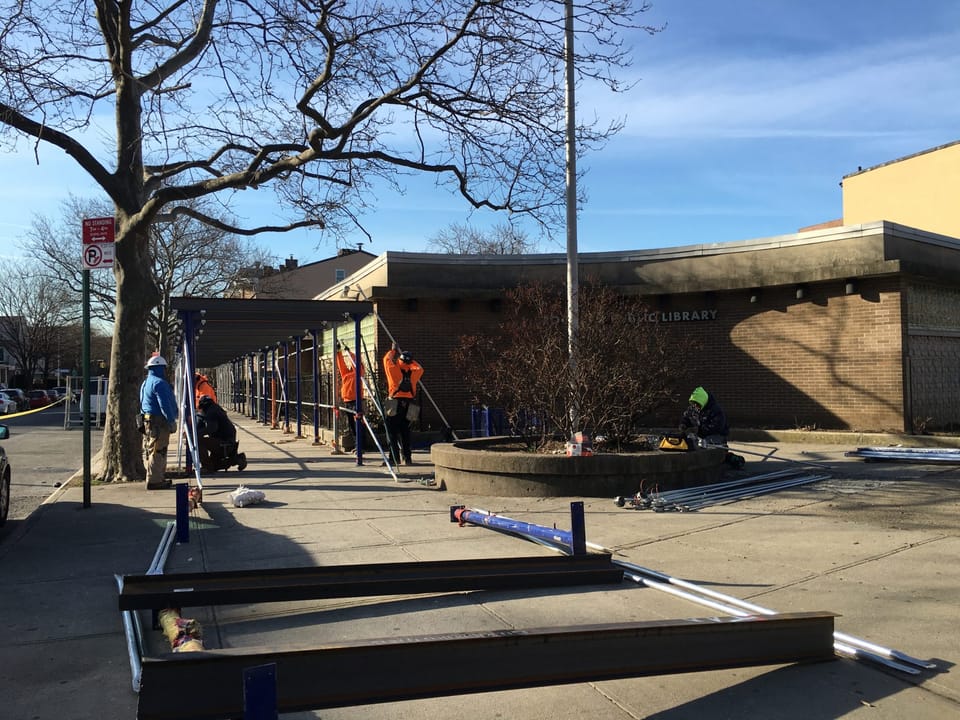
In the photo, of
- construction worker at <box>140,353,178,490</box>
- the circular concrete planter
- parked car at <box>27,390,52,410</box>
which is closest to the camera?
the circular concrete planter

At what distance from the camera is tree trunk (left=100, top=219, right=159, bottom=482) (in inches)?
472

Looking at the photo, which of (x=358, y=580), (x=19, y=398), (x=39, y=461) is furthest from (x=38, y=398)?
(x=358, y=580)

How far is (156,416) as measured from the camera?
424 inches

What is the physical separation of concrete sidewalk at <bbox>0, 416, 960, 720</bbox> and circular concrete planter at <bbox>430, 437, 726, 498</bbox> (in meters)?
0.25

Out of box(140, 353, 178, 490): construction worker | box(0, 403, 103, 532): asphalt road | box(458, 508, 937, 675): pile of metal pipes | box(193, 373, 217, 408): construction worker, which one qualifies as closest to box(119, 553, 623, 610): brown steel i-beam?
box(458, 508, 937, 675): pile of metal pipes

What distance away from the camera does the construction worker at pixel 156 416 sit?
35.1ft

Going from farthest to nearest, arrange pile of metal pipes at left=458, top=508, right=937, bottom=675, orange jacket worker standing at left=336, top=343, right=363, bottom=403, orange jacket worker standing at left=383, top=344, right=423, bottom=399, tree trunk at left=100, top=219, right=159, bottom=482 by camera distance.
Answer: orange jacket worker standing at left=336, top=343, right=363, bottom=403, orange jacket worker standing at left=383, top=344, right=423, bottom=399, tree trunk at left=100, top=219, right=159, bottom=482, pile of metal pipes at left=458, top=508, right=937, bottom=675

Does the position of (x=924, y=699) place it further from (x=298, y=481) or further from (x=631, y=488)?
(x=298, y=481)

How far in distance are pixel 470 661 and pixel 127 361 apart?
33.8ft

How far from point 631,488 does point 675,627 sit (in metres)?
5.71

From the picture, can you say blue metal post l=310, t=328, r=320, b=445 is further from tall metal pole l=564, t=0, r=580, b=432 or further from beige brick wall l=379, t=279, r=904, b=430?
tall metal pole l=564, t=0, r=580, b=432

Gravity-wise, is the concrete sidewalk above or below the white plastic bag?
below

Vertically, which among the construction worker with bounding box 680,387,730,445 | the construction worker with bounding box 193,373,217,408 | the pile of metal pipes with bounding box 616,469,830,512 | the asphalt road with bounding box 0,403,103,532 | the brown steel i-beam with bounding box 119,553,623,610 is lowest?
the asphalt road with bounding box 0,403,103,532

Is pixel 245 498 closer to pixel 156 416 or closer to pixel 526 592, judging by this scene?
pixel 156 416
